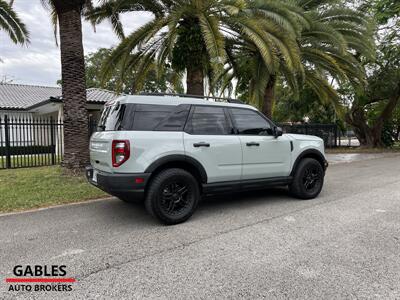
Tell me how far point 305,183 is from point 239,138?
1.99 metres

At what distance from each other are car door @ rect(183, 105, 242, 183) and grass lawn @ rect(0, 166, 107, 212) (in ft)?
9.56

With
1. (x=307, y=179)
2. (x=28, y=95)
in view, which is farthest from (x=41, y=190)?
(x=28, y=95)

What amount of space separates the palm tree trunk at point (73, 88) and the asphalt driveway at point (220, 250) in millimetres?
3159

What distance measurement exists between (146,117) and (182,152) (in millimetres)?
790

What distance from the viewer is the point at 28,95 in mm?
22594

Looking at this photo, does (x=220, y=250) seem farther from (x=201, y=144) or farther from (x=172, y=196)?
(x=201, y=144)

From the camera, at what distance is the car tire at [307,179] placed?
6.11 m

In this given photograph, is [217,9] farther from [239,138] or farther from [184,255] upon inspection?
[184,255]

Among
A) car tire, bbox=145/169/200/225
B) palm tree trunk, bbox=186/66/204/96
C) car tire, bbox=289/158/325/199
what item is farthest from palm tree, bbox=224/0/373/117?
car tire, bbox=145/169/200/225

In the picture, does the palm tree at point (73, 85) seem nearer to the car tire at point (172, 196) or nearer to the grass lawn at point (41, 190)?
the grass lawn at point (41, 190)

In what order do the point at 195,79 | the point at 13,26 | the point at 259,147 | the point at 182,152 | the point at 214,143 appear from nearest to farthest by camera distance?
the point at 182,152
the point at 214,143
the point at 259,147
the point at 195,79
the point at 13,26

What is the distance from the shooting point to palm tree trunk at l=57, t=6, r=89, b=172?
8281mm

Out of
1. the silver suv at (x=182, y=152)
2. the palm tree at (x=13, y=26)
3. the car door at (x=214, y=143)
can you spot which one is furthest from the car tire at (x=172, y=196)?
the palm tree at (x=13, y=26)

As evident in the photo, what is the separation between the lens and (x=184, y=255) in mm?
3553
